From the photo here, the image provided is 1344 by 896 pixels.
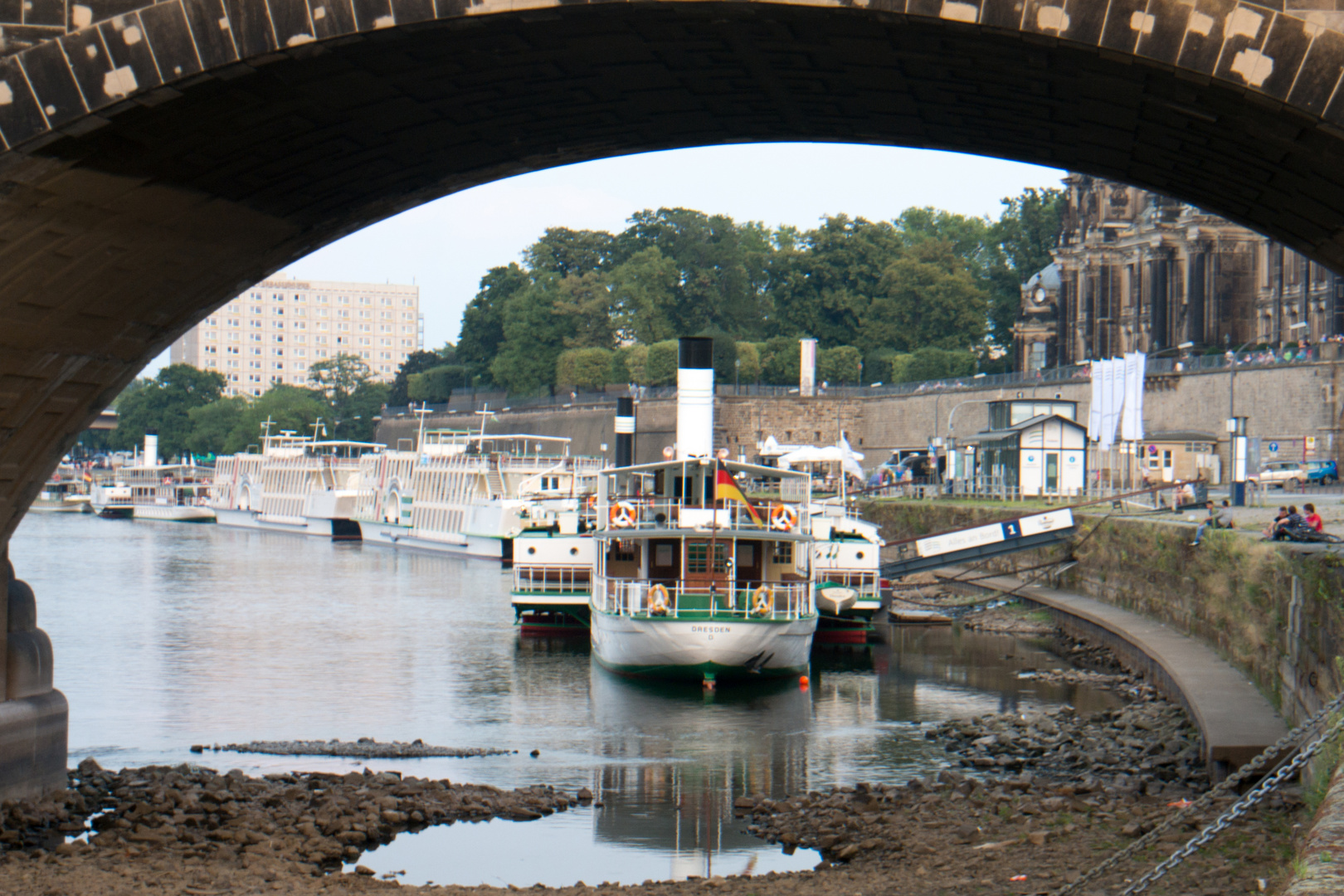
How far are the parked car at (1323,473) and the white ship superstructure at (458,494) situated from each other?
81.8 ft

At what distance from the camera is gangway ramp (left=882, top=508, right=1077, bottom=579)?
116ft

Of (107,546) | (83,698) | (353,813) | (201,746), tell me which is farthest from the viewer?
(107,546)

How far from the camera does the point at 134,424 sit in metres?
147

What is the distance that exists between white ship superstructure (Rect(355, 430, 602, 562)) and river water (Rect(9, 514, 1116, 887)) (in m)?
16.2

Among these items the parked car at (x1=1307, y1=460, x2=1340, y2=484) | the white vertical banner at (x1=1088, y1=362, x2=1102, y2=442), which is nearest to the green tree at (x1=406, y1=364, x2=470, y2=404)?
the parked car at (x1=1307, y1=460, x2=1340, y2=484)

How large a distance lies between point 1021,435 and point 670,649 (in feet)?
87.3

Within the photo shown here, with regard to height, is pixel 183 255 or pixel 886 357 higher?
pixel 886 357

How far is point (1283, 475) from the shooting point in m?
50.5

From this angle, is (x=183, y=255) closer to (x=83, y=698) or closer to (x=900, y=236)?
(x=83, y=698)

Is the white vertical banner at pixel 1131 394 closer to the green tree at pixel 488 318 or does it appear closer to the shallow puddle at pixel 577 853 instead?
the shallow puddle at pixel 577 853

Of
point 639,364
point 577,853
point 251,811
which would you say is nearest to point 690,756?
point 577,853

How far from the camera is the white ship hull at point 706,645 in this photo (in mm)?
25438

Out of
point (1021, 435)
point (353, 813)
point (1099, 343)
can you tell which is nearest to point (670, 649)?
point (353, 813)

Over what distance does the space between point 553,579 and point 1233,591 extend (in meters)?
17.3
